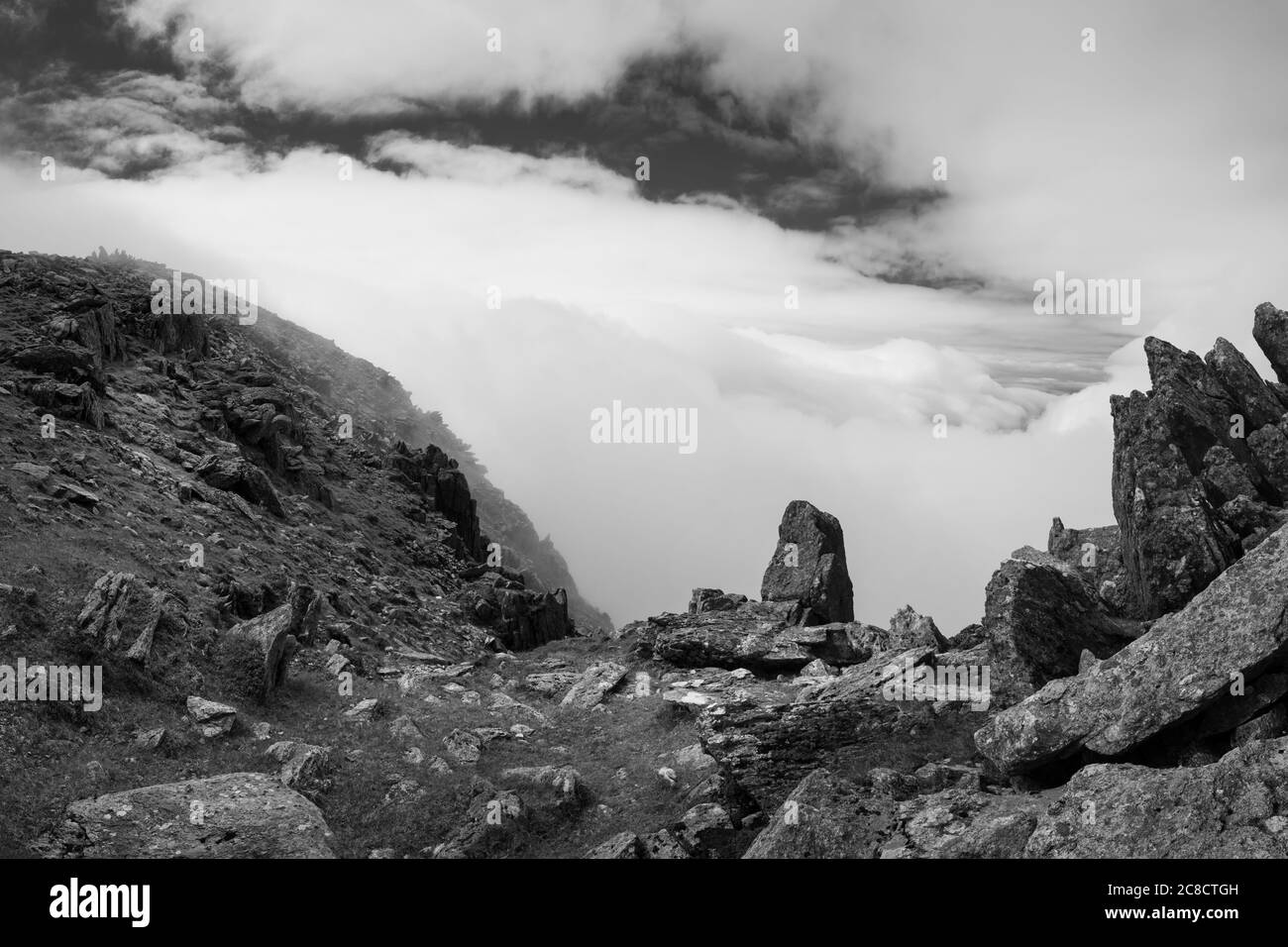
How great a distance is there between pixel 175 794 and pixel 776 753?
48.3ft

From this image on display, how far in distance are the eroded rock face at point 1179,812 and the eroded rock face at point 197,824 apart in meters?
15.9

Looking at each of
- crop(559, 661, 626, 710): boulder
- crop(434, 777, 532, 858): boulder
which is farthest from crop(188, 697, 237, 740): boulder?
crop(559, 661, 626, 710): boulder

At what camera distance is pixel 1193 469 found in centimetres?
2358

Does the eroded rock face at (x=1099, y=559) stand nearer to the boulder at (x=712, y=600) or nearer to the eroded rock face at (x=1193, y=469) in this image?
the eroded rock face at (x=1193, y=469)

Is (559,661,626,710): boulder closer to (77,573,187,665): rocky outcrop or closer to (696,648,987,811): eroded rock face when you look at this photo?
(696,648,987,811): eroded rock face

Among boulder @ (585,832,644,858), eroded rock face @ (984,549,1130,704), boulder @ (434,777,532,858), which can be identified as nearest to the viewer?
boulder @ (585,832,644,858)

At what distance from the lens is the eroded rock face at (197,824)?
16.4 m

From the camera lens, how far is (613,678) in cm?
3594

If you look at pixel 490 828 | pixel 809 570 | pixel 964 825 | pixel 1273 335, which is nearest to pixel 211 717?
pixel 490 828

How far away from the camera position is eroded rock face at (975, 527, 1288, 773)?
13750 millimetres

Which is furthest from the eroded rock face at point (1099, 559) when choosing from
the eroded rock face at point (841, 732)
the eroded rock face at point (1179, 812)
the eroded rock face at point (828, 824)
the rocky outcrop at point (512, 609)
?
the rocky outcrop at point (512, 609)

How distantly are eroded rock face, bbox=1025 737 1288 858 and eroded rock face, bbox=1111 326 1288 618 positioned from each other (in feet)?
32.1
